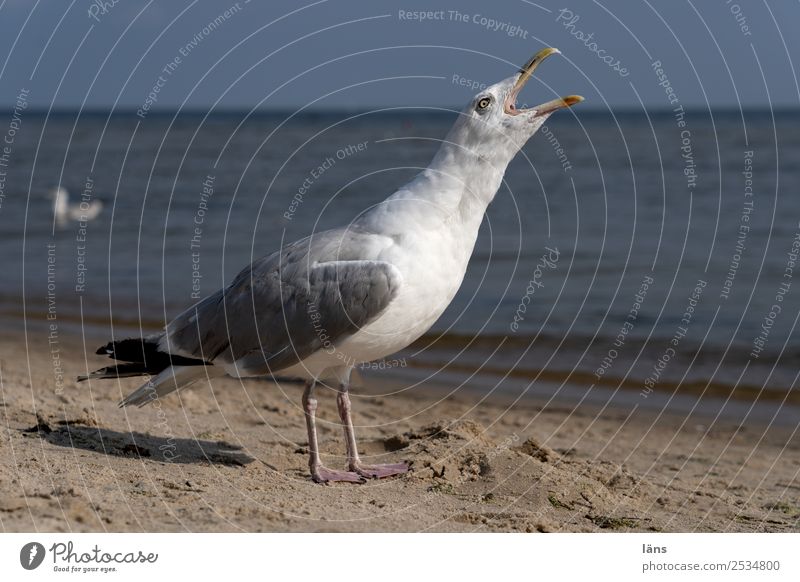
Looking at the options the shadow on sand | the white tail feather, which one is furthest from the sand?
the white tail feather

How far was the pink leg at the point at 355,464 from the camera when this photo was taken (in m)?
7.11

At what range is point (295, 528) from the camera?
558 centimetres

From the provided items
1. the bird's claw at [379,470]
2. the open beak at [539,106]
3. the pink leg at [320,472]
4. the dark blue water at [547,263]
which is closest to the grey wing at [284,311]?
the pink leg at [320,472]

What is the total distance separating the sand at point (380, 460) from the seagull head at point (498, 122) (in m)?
2.26

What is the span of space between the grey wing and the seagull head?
1117 mm

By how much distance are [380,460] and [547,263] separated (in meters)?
10.8

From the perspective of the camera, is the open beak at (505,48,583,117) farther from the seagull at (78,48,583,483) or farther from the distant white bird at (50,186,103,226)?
the distant white bird at (50,186,103,226)

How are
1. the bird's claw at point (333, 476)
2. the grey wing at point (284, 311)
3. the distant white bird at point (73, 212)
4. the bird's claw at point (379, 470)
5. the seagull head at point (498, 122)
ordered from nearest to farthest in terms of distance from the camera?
the grey wing at point (284, 311) → the seagull head at point (498, 122) → the bird's claw at point (333, 476) → the bird's claw at point (379, 470) → the distant white bird at point (73, 212)

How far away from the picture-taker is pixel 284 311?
6.82 meters

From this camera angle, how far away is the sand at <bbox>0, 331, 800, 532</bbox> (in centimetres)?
587

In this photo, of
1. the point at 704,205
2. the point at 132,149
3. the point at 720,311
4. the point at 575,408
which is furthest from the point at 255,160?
the point at 575,408
